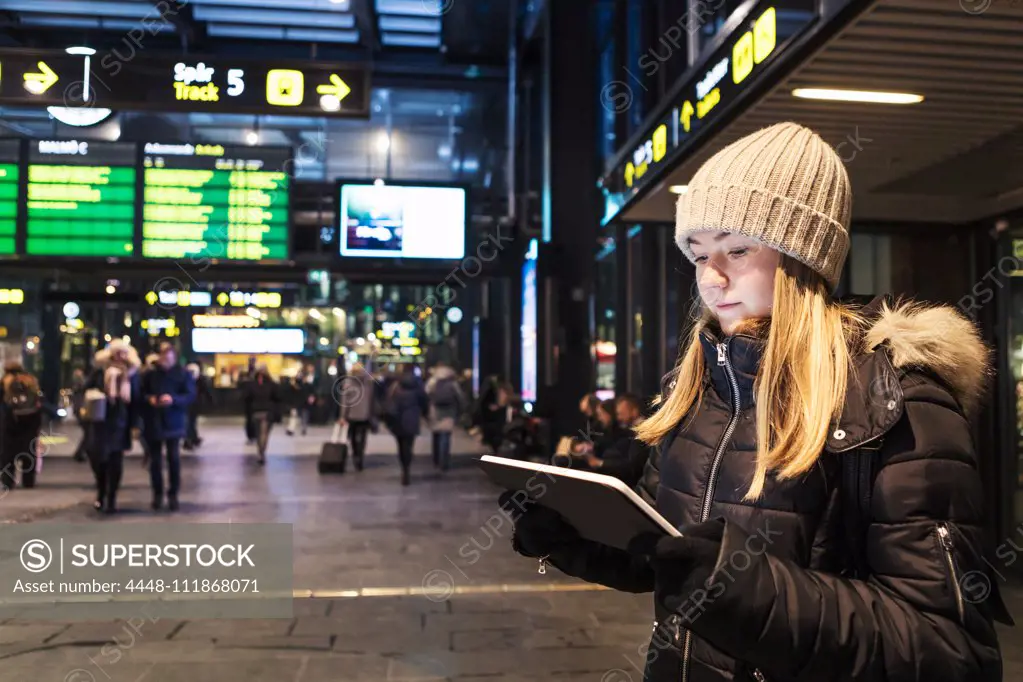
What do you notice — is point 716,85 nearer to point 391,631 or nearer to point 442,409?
point 391,631

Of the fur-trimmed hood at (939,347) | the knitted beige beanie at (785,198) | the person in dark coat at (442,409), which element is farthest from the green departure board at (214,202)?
A: the fur-trimmed hood at (939,347)

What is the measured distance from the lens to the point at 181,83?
6695mm

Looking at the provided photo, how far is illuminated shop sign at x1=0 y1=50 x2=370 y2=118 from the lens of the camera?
6.48 m

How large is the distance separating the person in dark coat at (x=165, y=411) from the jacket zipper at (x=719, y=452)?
841cm

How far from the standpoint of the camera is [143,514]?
889 cm

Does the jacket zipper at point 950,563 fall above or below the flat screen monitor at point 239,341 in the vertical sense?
below

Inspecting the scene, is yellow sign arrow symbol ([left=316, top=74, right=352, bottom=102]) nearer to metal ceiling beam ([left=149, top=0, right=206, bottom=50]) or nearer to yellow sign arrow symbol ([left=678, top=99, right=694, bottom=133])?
yellow sign arrow symbol ([left=678, top=99, right=694, bottom=133])

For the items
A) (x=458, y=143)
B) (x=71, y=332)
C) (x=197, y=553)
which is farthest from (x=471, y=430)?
(x=197, y=553)

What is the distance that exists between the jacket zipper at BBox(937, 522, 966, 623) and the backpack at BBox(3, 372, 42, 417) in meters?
11.3

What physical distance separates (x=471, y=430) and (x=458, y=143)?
22.4 ft

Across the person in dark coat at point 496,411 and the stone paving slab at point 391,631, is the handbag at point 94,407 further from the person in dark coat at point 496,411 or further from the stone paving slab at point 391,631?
the person in dark coat at point 496,411

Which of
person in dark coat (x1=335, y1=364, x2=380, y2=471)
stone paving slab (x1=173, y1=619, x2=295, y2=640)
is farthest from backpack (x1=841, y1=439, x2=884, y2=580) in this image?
person in dark coat (x1=335, y1=364, x2=380, y2=471)

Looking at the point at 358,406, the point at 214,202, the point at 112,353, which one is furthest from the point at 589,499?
the point at 358,406

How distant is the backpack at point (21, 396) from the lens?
1018 cm
